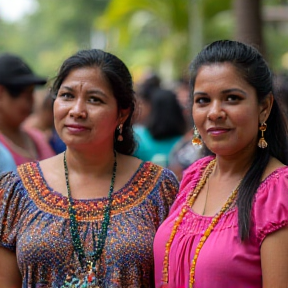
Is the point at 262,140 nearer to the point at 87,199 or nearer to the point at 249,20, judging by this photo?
the point at 87,199

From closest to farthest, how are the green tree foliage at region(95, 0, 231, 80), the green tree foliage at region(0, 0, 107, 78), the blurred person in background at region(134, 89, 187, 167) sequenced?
the blurred person in background at region(134, 89, 187, 167) → the green tree foliage at region(95, 0, 231, 80) → the green tree foliage at region(0, 0, 107, 78)

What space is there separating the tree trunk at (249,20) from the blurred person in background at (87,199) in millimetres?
3633

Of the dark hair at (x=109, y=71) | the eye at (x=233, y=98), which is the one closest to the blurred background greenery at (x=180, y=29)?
the dark hair at (x=109, y=71)

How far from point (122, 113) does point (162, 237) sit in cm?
87

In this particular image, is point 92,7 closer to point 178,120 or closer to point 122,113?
point 178,120

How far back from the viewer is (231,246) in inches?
121

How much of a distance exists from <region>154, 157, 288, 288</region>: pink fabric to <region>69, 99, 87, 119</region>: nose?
862 mm

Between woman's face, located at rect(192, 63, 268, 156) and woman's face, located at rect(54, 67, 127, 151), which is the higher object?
woman's face, located at rect(54, 67, 127, 151)

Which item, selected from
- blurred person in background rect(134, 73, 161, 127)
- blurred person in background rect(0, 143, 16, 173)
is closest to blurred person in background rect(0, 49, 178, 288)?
blurred person in background rect(0, 143, 16, 173)

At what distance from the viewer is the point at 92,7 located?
52.2 m

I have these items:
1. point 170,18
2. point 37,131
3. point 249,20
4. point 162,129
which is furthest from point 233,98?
point 170,18

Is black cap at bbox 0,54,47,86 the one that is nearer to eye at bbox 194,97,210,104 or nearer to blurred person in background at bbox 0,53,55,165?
blurred person in background at bbox 0,53,55,165

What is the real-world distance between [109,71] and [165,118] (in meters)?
3.40

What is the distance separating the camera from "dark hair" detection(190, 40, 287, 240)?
325 centimetres
